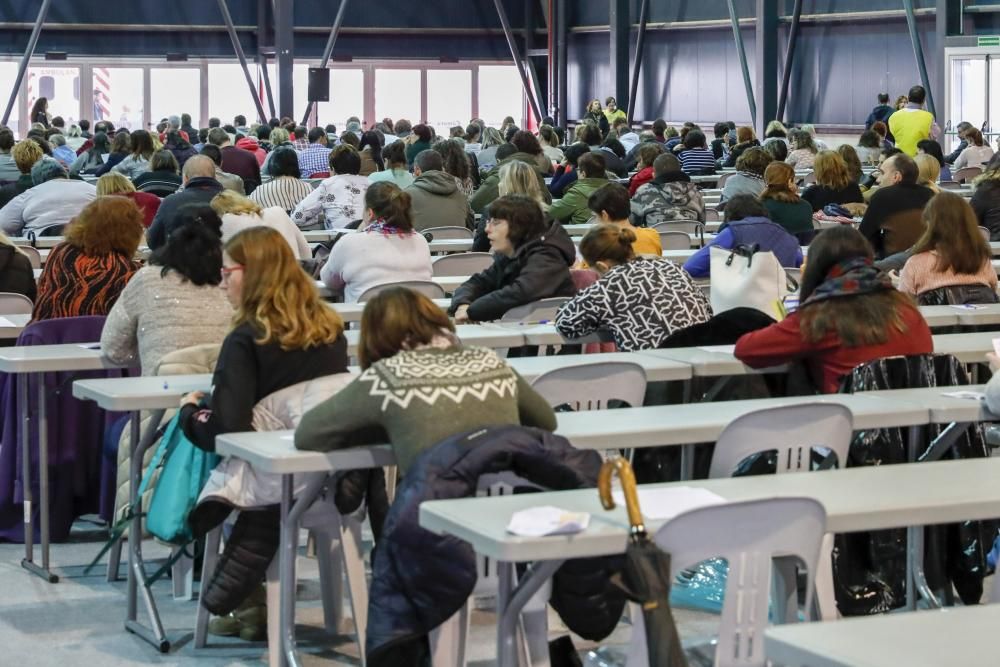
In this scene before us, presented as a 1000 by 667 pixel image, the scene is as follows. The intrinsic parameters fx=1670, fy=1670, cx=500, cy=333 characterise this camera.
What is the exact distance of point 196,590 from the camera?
5.16 m

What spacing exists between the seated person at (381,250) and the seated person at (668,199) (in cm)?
346

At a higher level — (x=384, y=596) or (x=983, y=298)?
(x=983, y=298)

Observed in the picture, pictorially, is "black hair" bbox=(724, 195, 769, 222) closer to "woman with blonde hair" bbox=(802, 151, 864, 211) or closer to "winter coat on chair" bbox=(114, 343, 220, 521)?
"woman with blonde hair" bbox=(802, 151, 864, 211)

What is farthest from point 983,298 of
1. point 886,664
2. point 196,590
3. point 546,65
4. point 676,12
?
point 546,65

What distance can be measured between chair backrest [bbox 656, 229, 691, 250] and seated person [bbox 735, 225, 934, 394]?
14.4ft

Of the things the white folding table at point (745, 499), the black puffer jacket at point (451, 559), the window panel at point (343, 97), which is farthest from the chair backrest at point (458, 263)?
the window panel at point (343, 97)

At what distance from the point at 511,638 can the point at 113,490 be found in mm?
2516

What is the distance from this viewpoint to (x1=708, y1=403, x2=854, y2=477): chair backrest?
4.03 meters

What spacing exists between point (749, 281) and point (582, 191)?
443cm

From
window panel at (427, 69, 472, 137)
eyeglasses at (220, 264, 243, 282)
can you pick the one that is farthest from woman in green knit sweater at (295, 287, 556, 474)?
window panel at (427, 69, 472, 137)

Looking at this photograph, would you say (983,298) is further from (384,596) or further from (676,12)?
(676,12)

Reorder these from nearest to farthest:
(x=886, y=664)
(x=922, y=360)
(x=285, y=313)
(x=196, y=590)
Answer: (x=886, y=664)
(x=285, y=313)
(x=922, y=360)
(x=196, y=590)

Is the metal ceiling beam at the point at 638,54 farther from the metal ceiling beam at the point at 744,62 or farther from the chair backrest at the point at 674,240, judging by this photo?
the chair backrest at the point at 674,240

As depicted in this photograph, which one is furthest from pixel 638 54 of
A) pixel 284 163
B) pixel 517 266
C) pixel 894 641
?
pixel 894 641
